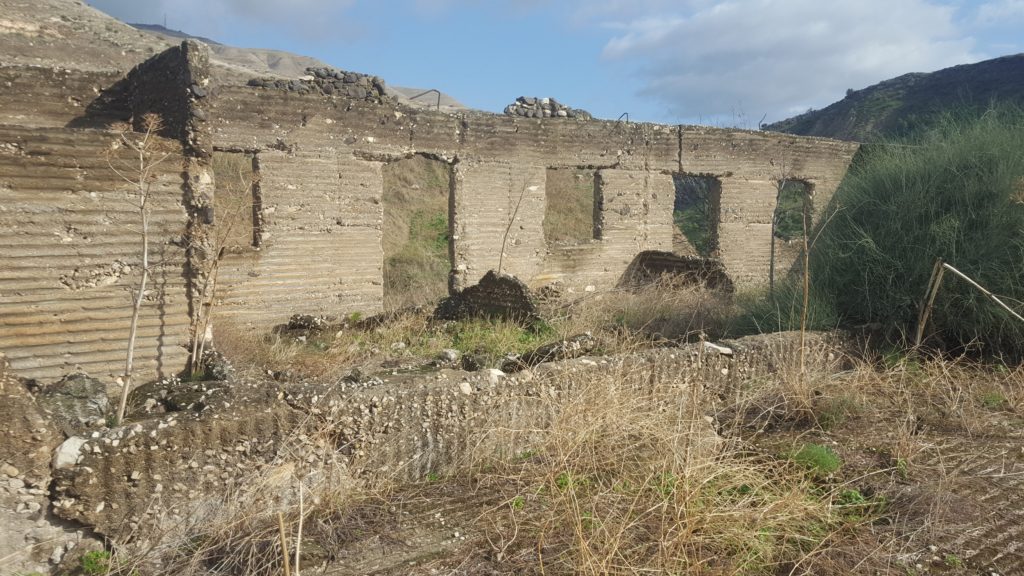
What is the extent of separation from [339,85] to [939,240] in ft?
25.6

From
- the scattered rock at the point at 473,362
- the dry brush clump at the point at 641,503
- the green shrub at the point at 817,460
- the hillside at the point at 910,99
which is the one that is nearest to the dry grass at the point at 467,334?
the scattered rock at the point at 473,362

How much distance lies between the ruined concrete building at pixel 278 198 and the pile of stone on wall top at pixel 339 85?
2.21 feet

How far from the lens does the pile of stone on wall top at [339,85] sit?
9466 millimetres

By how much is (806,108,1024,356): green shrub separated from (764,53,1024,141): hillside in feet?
50.7

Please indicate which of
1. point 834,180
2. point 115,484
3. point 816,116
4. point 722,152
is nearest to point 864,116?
point 816,116

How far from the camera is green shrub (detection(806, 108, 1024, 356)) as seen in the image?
19.6ft

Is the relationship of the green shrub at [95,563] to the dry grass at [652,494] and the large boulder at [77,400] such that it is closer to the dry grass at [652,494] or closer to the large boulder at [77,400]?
the dry grass at [652,494]

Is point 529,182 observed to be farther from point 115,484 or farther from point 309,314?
point 115,484

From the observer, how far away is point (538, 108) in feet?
44.9

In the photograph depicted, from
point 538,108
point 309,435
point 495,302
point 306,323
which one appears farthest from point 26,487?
point 538,108

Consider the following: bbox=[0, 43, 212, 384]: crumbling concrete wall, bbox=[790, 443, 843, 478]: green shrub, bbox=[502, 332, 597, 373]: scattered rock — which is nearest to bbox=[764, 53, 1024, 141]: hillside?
bbox=[502, 332, 597, 373]: scattered rock

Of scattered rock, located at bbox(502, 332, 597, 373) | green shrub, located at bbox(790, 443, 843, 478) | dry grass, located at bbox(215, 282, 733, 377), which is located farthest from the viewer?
dry grass, located at bbox(215, 282, 733, 377)

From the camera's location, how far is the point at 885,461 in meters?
3.99

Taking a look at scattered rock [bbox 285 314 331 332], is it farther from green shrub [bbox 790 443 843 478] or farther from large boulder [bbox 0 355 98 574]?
green shrub [bbox 790 443 843 478]
